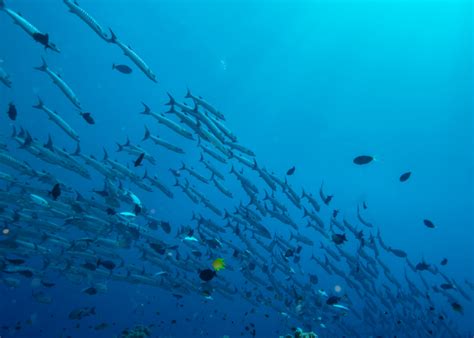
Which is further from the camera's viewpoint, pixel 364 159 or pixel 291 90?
pixel 291 90

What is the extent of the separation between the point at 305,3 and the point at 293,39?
9.19 feet

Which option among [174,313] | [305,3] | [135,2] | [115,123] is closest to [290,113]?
[305,3]

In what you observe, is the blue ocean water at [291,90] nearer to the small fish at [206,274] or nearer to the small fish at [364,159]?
the small fish at [364,159]

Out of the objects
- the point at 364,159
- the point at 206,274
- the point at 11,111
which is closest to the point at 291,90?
the point at 364,159

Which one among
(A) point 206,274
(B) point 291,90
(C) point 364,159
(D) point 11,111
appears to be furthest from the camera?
(B) point 291,90

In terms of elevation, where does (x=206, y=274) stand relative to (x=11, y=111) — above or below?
below

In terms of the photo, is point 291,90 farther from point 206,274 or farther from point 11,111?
point 206,274

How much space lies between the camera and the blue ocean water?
25297mm

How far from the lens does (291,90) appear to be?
100.0ft

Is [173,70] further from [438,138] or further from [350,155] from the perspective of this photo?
[438,138]

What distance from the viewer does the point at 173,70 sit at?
31.1m

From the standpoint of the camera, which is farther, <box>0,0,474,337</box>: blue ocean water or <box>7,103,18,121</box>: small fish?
<box>0,0,474,337</box>: blue ocean water

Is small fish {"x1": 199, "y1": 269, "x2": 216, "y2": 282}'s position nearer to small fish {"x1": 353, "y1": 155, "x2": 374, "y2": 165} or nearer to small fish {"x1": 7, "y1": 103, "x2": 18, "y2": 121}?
small fish {"x1": 353, "y1": 155, "x2": 374, "y2": 165}

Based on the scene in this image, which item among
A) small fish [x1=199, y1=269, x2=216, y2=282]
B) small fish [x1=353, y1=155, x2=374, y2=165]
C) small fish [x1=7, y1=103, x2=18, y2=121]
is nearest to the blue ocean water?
small fish [x1=353, y1=155, x2=374, y2=165]
